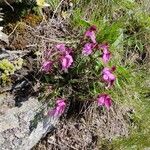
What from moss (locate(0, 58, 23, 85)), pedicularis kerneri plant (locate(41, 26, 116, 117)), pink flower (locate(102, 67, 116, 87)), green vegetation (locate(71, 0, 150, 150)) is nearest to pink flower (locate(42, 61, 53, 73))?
pedicularis kerneri plant (locate(41, 26, 116, 117))

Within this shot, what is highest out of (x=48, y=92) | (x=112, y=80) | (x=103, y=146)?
(x=112, y=80)

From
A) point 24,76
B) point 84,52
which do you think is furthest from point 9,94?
point 84,52

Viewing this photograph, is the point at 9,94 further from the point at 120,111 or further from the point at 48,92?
the point at 120,111

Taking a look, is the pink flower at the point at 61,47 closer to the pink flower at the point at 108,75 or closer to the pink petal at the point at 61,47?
the pink petal at the point at 61,47

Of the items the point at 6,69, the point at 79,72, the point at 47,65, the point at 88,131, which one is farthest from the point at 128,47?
the point at 6,69

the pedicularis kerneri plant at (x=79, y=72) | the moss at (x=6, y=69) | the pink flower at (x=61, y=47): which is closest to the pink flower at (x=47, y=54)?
the pedicularis kerneri plant at (x=79, y=72)

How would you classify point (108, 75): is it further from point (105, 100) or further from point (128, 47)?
point (128, 47)

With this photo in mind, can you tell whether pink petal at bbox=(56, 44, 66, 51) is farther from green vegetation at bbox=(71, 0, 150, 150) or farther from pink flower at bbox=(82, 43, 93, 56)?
green vegetation at bbox=(71, 0, 150, 150)
